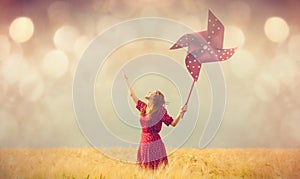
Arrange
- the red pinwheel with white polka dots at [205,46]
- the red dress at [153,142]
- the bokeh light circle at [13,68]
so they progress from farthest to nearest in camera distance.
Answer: the bokeh light circle at [13,68], the red pinwheel with white polka dots at [205,46], the red dress at [153,142]

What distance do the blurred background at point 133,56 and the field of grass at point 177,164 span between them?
0.08 meters

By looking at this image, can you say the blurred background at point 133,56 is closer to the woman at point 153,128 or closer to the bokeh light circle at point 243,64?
the bokeh light circle at point 243,64

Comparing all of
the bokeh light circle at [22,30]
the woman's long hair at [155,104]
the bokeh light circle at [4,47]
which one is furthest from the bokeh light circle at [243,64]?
the bokeh light circle at [4,47]

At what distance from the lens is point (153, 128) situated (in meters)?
3.70

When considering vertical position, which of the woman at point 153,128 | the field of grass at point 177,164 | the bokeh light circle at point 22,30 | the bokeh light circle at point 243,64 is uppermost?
the bokeh light circle at point 22,30

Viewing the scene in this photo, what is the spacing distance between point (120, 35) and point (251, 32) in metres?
1.13

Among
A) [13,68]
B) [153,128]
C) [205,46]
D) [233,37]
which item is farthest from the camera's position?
[13,68]

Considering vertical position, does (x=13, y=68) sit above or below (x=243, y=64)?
above

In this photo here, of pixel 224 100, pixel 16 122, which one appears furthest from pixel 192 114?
pixel 16 122

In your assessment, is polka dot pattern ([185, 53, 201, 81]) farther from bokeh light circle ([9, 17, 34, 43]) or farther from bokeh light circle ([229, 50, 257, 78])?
bokeh light circle ([9, 17, 34, 43])

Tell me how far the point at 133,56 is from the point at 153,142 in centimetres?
77

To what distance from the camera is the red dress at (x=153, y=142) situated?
369cm

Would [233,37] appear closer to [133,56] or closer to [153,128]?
[133,56]

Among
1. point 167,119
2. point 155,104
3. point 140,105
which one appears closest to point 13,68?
point 140,105
